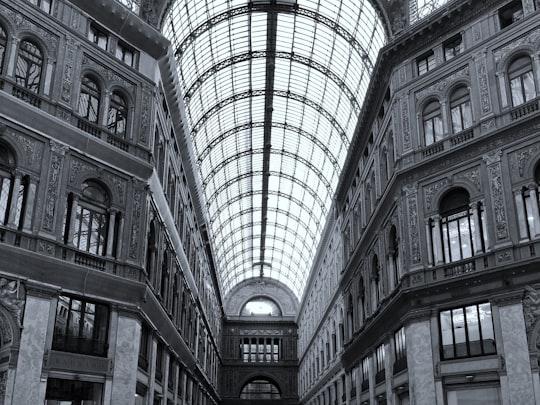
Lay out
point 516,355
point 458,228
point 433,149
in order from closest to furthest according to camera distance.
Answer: point 516,355, point 458,228, point 433,149

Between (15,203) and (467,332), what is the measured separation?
1874 cm

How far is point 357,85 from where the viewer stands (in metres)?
48.2

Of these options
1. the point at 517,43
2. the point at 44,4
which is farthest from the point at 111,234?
the point at 517,43

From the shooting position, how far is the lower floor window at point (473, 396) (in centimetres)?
2488

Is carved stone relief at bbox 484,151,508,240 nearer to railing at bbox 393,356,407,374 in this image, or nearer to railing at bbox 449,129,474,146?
railing at bbox 449,129,474,146

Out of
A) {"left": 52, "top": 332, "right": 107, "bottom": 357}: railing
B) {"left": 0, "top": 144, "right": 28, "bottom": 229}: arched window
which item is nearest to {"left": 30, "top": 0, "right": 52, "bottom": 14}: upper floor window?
{"left": 0, "top": 144, "right": 28, "bottom": 229}: arched window

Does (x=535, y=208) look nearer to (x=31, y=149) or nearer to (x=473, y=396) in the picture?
(x=473, y=396)

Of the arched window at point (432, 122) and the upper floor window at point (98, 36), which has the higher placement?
the upper floor window at point (98, 36)

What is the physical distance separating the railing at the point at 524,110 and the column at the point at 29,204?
64.7 ft

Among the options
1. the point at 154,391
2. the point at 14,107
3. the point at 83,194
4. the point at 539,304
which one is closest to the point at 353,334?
the point at 154,391

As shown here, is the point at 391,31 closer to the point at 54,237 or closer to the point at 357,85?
the point at 357,85

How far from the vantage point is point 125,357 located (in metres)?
25.9

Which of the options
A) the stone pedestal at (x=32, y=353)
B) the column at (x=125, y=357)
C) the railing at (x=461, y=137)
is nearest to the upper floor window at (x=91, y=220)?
the column at (x=125, y=357)

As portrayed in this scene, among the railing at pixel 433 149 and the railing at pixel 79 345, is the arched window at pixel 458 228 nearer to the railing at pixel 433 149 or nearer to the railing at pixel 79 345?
the railing at pixel 433 149
